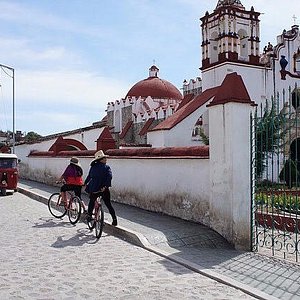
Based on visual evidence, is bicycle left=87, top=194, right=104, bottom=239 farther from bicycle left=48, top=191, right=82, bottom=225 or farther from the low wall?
the low wall

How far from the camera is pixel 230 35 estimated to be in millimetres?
27906

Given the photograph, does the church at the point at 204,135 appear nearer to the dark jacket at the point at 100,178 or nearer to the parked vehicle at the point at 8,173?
the dark jacket at the point at 100,178

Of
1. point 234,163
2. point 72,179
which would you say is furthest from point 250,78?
point 234,163

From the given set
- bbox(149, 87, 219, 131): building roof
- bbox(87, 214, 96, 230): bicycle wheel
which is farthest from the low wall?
bbox(149, 87, 219, 131): building roof

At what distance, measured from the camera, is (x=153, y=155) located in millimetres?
11828

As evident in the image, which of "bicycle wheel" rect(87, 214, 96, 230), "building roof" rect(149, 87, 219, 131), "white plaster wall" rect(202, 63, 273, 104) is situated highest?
"white plaster wall" rect(202, 63, 273, 104)

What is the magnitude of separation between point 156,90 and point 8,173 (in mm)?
21675

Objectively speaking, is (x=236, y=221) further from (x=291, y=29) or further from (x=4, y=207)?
(x=291, y=29)

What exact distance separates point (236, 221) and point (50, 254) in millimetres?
3179

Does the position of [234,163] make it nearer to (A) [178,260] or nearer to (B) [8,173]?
(A) [178,260]

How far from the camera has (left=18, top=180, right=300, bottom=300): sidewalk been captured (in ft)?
18.6

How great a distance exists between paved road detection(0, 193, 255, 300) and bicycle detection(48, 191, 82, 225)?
3.54 ft

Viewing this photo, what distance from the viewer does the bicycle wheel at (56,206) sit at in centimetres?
1151

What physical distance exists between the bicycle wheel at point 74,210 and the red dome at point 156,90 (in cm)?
2774
